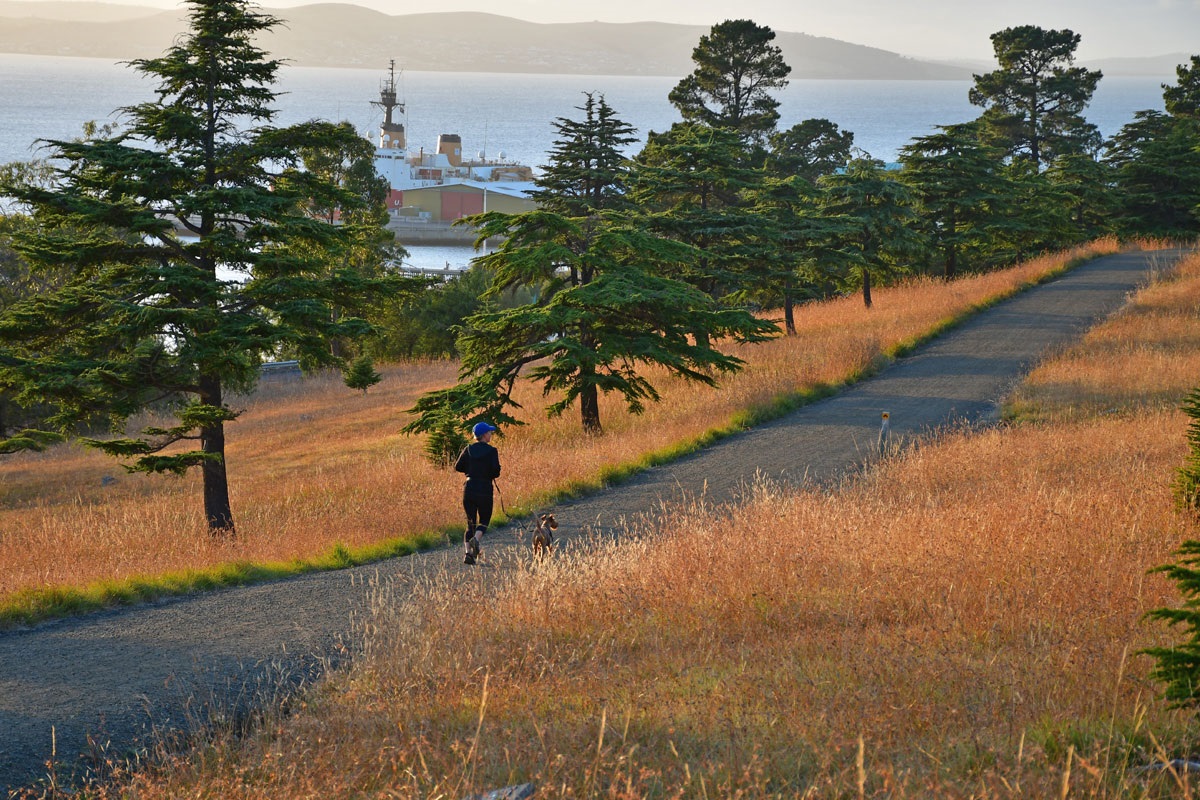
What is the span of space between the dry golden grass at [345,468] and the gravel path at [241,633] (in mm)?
1143

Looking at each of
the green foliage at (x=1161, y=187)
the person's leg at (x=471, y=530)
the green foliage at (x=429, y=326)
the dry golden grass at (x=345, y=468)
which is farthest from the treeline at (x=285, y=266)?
the green foliage at (x=1161, y=187)

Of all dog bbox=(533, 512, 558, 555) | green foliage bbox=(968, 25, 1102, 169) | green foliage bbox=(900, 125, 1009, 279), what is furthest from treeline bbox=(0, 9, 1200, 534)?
green foliage bbox=(968, 25, 1102, 169)

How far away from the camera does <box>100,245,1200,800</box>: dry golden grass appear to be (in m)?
5.00

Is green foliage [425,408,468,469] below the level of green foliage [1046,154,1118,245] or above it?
below

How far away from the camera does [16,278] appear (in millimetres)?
33094

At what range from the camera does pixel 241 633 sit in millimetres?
9008

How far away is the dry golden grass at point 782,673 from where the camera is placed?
→ 16.4 ft

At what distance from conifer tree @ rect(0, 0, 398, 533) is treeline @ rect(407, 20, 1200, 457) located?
328 centimetres

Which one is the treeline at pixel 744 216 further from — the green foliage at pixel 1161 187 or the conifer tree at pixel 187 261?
the conifer tree at pixel 187 261

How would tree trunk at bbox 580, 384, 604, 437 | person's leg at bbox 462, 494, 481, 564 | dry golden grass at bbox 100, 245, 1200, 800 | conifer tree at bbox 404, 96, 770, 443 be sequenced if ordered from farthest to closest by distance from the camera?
tree trunk at bbox 580, 384, 604, 437
conifer tree at bbox 404, 96, 770, 443
person's leg at bbox 462, 494, 481, 564
dry golden grass at bbox 100, 245, 1200, 800

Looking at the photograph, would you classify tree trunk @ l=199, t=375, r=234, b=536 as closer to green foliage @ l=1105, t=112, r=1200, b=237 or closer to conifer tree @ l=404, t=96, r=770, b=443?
conifer tree @ l=404, t=96, r=770, b=443

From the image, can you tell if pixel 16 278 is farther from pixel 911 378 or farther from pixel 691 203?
pixel 911 378

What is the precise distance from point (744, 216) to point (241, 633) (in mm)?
21150

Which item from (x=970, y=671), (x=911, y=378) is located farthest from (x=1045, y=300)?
(x=970, y=671)
